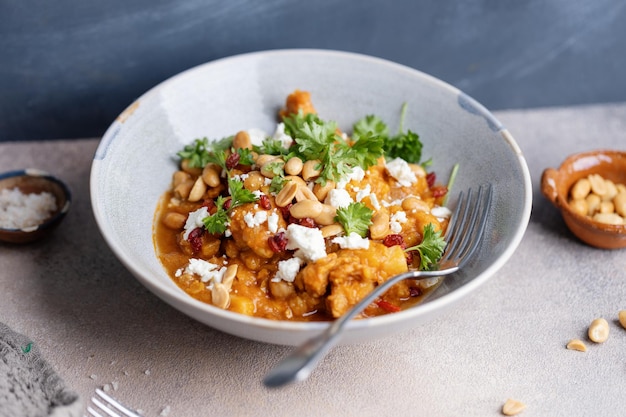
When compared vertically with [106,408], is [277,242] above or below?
above

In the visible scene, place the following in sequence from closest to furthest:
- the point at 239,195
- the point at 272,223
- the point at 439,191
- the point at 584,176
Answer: the point at 272,223 → the point at 239,195 → the point at 439,191 → the point at 584,176

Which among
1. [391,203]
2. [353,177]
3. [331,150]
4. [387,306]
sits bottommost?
[387,306]

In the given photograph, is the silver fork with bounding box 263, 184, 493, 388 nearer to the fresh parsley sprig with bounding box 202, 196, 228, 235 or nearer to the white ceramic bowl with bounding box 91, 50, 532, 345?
the white ceramic bowl with bounding box 91, 50, 532, 345

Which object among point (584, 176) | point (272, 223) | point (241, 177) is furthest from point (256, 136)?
point (584, 176)

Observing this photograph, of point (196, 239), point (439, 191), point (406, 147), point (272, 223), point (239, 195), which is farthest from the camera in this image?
point (406, 147)

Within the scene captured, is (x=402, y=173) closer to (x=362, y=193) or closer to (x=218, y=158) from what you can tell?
(x=362, y=193)

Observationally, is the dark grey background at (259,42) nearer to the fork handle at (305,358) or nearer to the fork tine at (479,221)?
the fork tine at (479,221)

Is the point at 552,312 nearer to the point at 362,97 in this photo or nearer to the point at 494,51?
the point at 362,97

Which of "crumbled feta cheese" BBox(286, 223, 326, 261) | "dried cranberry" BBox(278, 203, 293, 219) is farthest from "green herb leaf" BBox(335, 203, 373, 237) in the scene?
"dried cranberry" BBox(278, 203, 293, 219)

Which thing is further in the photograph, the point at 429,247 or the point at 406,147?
the point at 406,147
